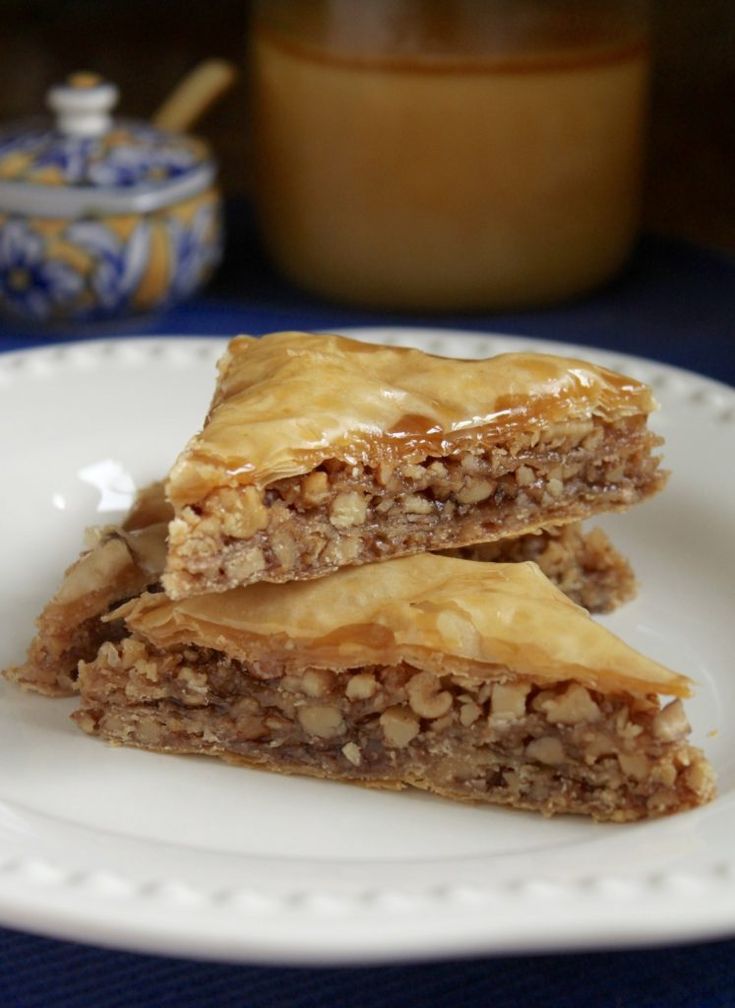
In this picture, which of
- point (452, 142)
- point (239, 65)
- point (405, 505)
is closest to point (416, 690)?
point (405, 505)

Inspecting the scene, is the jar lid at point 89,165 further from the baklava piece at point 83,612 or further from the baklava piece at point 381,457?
the baklava piece at point 83,612

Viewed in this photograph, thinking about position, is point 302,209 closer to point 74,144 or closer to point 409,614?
point 74,144

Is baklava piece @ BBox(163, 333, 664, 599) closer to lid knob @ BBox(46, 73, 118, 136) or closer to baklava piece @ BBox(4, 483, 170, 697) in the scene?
baklava piece @ BBox(4, 483, 170, 697)

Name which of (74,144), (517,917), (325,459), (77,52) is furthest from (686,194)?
(517,917)

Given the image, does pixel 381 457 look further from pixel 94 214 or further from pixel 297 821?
pixel 94 214

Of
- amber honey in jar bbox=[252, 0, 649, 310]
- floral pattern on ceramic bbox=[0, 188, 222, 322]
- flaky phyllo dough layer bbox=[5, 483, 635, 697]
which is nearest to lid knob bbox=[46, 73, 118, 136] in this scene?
floral pattern on ceramic bbox=[0, 188, 222, 322]

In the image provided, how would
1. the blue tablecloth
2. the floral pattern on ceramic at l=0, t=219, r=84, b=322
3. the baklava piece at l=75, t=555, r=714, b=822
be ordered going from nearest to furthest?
1. the blue tablecloth
2. the baklava piece at l=75, t=555, r=714, b=822
3. the floral pattern on ceramic at l=0, t=219, r=84, b=322
